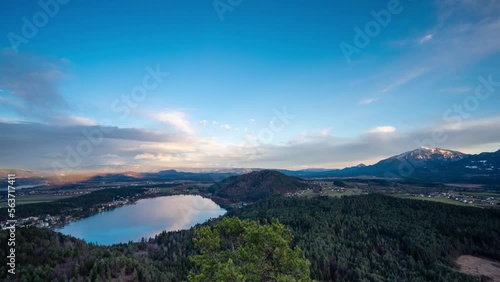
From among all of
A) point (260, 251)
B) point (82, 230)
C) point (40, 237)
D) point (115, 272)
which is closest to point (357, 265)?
point (115, 272)

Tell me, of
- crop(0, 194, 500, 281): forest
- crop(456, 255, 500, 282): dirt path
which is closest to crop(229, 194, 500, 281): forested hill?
crop(0, 194, 500, 281): forest

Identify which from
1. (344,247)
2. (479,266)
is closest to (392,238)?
(344,247)

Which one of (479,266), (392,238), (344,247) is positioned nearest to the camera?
(479,266)

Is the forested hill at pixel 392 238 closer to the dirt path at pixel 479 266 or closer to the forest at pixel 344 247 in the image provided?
the forest at pixel 344 247

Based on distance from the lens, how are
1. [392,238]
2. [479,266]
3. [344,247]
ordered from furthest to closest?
[392,238] < [344,247] < [479,266]

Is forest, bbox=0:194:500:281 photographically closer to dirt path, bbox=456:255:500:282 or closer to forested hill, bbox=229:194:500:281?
forested hill, bbox=229:194:500:281

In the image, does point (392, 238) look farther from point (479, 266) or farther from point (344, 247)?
point (479, 266)

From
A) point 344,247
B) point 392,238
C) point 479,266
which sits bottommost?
point 479,266
